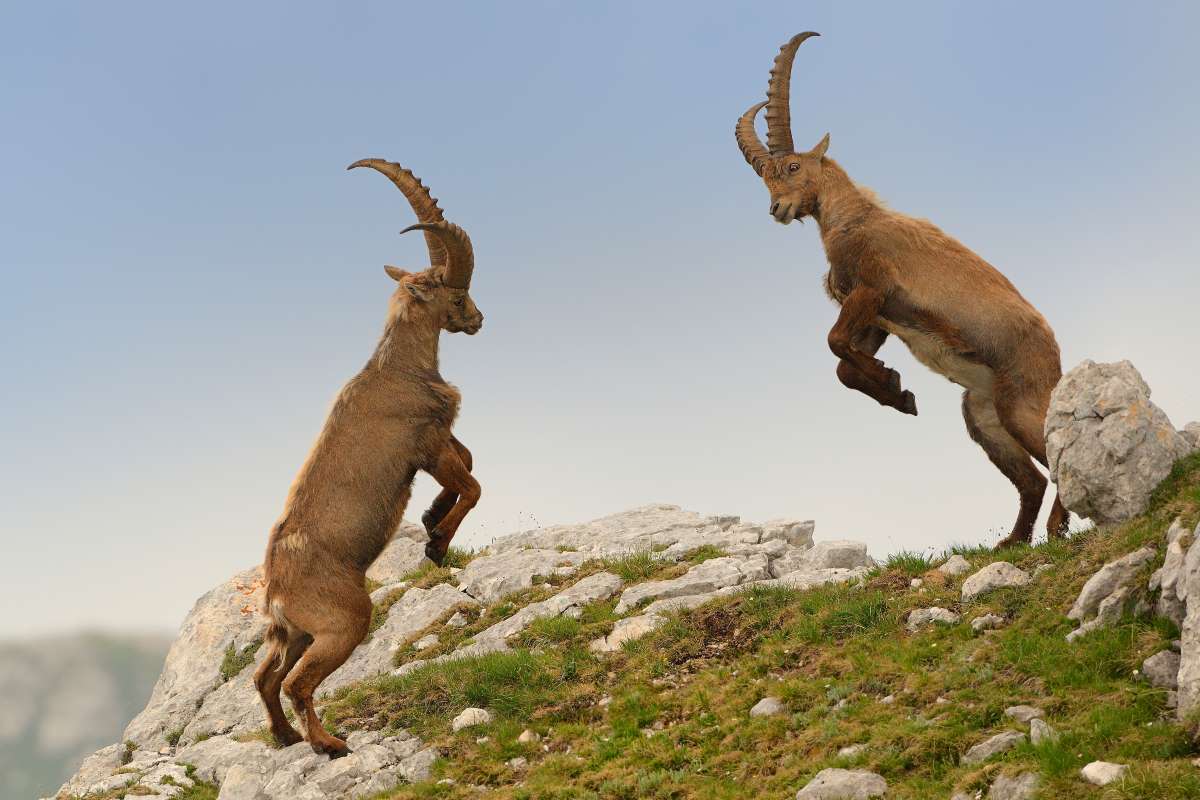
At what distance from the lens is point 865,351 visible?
41.5 feet

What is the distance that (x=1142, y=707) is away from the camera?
26.5 feet

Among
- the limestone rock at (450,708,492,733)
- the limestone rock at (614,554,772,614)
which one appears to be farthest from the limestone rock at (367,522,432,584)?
the limestone rock at (450,708,492,733)

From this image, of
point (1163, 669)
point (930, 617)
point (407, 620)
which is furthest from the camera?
point (407, 620)

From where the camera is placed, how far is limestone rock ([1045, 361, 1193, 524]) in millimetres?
10844

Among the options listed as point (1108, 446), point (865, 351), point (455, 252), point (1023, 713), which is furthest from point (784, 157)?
point (1023, 713)

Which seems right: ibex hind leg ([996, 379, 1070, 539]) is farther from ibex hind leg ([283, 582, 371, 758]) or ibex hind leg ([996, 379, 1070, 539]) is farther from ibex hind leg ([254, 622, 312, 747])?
ibex hind leg ([254, 622, 312, 747])

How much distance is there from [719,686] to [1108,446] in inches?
166

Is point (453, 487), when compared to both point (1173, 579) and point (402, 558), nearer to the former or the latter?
point (1173, 579)

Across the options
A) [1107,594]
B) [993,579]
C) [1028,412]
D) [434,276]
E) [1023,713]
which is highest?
[434,276]

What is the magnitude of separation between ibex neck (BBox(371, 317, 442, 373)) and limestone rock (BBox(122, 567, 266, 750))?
526 centimetres

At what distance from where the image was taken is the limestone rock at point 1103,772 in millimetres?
7234

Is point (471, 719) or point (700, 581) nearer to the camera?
point (471, 719)

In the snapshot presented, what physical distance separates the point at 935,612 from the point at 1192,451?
9.36 ft

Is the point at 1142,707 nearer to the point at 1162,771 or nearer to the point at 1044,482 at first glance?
the point at 1162,771
